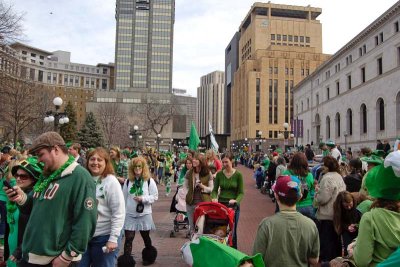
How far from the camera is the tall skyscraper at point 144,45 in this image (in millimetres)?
131000

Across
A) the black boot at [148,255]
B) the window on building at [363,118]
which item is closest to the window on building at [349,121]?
the window on building at [363,118]

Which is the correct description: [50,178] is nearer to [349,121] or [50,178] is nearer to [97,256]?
[97,256]

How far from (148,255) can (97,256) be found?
2.69 m

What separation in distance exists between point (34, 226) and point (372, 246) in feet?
9.21

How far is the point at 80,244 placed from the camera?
3.11 m

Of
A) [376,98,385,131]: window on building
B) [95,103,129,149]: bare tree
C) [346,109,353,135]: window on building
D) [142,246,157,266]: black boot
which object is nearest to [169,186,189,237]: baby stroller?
[142,246,157,266]: black boot

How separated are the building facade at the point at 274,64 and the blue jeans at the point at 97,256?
313ft

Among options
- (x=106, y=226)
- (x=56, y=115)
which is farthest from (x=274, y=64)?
(x=106, y=226)

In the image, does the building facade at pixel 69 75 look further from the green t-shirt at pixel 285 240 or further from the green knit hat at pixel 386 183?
the green knit hat at pixel 386 183

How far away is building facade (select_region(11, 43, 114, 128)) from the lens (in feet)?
452

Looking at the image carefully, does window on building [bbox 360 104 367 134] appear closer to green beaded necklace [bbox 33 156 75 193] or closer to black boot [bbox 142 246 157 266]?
black boot [bbox 142 246 157 266]

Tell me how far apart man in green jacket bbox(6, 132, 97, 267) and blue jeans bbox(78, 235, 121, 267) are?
98 cm

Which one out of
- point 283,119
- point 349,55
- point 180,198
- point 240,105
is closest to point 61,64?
point 240,105

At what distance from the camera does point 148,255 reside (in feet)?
22.2
